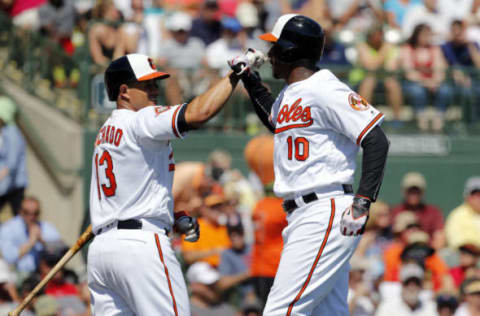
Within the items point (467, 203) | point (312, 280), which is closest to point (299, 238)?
point (312, 280)

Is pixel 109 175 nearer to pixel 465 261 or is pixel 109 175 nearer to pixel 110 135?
pixel 110 135

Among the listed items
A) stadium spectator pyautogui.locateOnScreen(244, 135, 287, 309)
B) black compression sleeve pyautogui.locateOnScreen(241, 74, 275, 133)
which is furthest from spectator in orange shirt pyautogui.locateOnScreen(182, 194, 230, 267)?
black compression sleeve pyautogui.locateOnScreen(241, 74, 275, 133)

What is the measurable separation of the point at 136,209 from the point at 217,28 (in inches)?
306

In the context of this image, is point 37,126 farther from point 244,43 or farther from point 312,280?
point 312,280

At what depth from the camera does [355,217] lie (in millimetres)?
5414

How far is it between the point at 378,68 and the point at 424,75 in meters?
0.68

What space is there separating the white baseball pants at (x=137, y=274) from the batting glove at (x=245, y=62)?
1067 millimetres

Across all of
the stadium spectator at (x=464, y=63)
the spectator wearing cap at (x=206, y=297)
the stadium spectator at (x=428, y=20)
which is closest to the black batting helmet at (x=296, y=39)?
the spectator wearing cap at (x=206, y=297)

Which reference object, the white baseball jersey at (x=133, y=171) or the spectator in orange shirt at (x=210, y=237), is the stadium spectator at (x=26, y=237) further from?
the white baseball jersey at (x=133, y=171)

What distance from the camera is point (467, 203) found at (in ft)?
36.9

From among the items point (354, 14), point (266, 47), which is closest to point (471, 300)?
point (266, 47)

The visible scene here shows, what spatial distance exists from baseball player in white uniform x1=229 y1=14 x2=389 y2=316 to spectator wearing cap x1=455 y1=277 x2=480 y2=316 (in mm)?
3472

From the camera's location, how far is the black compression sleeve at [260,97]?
646 cm

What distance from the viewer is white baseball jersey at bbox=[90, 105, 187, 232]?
232 inches
